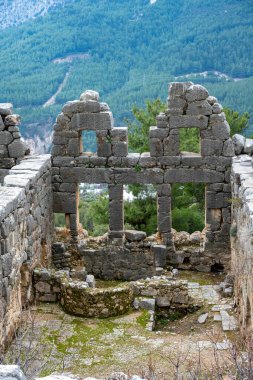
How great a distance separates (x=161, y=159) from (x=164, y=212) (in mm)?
1324

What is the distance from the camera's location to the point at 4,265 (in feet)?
43.1

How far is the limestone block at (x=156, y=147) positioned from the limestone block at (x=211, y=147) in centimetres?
102

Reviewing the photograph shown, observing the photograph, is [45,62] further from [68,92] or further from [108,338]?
[108,338]

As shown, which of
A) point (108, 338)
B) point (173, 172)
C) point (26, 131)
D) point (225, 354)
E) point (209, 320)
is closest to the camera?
point (225, 354)

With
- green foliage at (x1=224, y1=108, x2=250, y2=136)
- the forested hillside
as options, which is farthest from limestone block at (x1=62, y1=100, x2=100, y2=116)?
the forested hillside

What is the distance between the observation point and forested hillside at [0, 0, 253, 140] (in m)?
59.6

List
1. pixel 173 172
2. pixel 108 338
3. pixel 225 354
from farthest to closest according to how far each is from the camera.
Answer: pixel 173 172
pixel 108 338
pixel 225 354

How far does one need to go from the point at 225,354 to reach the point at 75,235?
7.61 m

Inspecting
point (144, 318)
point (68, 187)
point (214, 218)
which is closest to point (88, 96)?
point (68, 187)

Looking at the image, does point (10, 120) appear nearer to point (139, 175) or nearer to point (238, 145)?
point (139, 175)

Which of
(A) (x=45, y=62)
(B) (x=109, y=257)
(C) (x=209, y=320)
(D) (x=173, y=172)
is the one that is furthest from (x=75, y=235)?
(A) (x=45, y=62)

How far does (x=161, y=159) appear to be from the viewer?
18.6 meters

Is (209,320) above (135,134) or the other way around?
the other way around

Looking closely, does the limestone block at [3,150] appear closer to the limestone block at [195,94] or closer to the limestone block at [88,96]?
the limestone block at [88,96]
